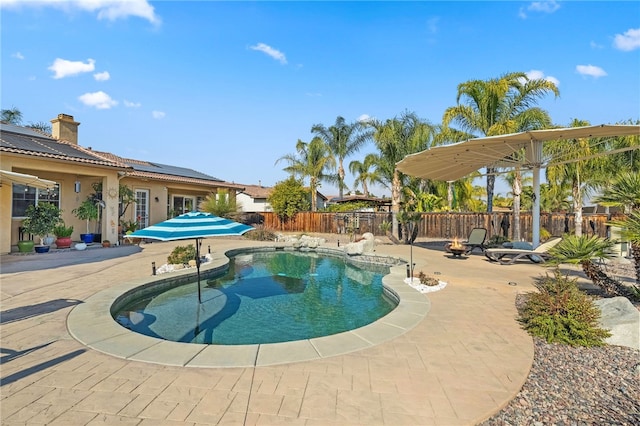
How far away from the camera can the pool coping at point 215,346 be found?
3639 mm

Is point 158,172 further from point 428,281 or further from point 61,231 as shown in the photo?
point 428,281

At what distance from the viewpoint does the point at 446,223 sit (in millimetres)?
20156

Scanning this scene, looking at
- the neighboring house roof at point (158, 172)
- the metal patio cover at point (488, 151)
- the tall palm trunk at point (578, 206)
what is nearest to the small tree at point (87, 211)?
the neighboring house roof at point (158, 172)

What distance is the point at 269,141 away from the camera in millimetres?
20359

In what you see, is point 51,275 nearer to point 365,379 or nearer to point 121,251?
point 121,251

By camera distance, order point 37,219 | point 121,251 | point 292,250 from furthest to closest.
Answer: point 292,250
point 121,251
point 37,219

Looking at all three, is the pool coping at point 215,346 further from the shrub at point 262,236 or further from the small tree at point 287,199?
the small tree at point 287,199

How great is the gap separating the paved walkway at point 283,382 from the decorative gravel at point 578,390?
0.42 feet

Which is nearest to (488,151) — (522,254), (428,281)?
(522,254)

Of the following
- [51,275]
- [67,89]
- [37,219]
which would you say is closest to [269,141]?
[67,89]

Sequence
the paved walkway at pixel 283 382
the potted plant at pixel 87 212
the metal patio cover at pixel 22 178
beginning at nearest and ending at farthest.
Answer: the paved walkway at pixel 283 382
the metal patio cover at pixel 22 178
the potted plant at pixel 87 212

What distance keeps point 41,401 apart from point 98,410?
0.62 meters

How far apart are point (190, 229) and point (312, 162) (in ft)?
77.0

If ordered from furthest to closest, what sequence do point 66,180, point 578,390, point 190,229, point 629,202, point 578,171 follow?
point 578,171 → point 66,180 → point 629,202 → point 190,229 → point 578,390
